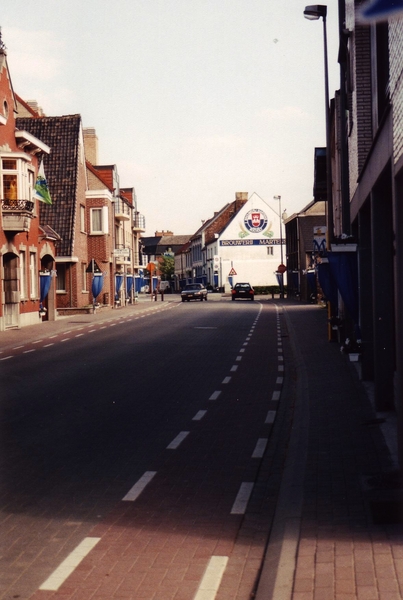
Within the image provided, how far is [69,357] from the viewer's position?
21125 millimetres

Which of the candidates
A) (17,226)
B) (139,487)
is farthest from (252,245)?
(139,487)

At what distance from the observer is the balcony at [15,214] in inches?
1294

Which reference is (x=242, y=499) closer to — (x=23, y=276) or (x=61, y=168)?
(x=23, y=276)

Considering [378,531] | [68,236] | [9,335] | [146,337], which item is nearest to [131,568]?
[378,531]

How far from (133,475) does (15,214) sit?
86.2 ft

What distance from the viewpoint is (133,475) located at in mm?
8164

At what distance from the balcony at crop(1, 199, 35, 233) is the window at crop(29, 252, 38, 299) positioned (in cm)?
466

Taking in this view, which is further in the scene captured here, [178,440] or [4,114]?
[4,114]

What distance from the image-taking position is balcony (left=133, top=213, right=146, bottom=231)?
7762 centimetres

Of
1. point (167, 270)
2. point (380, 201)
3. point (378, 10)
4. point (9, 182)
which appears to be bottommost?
point (380, 201)

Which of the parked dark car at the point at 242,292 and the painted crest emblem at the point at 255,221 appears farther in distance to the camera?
the painted crest emblem at the point at 255,221

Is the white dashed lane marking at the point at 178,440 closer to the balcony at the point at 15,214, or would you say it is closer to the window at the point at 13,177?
the balcony at the point at 15,214

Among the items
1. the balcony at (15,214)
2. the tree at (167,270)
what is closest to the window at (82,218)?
the balcony at (15,214)

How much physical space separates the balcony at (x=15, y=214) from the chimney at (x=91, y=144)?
31.8 meters
